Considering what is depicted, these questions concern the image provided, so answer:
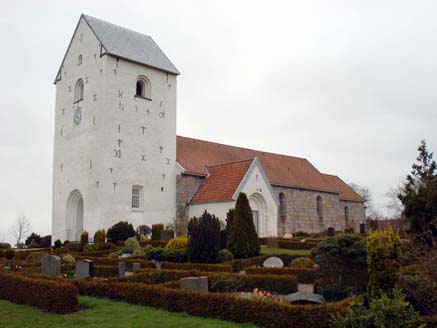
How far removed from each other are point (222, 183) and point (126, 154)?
232 inches

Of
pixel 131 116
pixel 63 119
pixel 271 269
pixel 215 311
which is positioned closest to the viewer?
pixel 215 311

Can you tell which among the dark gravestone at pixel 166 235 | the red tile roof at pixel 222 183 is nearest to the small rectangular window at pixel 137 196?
the red tile roof at pixel 222 183

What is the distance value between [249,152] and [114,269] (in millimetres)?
25277

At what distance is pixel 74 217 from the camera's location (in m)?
31.0

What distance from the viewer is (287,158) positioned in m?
41.4

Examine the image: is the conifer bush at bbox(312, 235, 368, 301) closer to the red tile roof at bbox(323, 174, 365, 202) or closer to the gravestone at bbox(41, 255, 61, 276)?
the gravestone at bbox(41, 255, 61, 276)

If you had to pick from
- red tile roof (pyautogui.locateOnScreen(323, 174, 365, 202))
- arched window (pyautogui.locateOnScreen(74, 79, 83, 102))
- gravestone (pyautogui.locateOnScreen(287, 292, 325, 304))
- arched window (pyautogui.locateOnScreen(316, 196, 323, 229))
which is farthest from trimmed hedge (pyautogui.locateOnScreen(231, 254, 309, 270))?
red tile roof (pyautogui.locateOnScreen(323, 174, 365, 202))

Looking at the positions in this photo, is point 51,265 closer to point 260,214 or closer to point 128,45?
point 260,214

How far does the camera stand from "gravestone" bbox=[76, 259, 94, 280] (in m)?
12.7

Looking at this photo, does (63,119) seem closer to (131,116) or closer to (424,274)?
(131,116)

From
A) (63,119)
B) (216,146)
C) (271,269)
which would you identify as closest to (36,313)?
(271,269)

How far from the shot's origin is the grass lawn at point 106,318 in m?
8.26

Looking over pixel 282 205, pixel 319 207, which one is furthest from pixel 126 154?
pixel 319 207

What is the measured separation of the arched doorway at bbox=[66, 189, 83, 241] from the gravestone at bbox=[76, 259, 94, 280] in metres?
18.3
